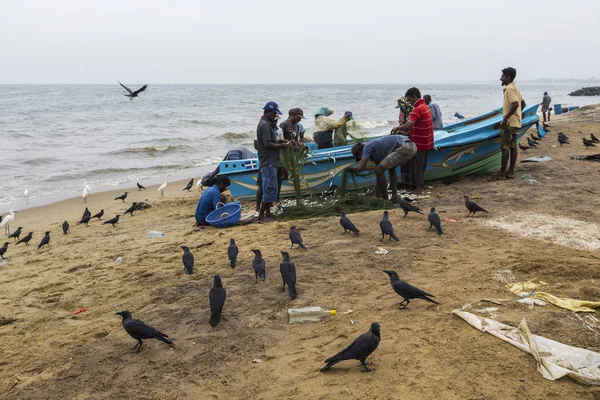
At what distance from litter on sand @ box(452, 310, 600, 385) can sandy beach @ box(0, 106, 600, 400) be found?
76 mm

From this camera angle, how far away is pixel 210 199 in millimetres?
9016

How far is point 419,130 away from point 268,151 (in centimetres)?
306

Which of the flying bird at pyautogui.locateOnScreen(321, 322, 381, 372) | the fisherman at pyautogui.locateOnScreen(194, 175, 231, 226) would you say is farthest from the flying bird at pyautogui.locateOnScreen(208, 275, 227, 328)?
the fisherman at pyautogui.locateOnScreen(194, 175, 231, 226)

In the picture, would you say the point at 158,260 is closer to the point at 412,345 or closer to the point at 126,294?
the point at 126,294

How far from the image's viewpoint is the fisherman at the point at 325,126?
433 inches

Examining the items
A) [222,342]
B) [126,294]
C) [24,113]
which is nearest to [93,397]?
[222,342]

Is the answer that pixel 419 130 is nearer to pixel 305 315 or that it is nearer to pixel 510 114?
pixel 510 114

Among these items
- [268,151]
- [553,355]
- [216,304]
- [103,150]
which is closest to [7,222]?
[268,151]

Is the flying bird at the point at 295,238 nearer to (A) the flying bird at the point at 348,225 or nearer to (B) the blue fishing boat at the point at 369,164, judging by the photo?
(A) the flying bird at the point at 348,225

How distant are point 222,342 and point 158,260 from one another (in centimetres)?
305

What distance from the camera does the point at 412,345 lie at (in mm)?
4145

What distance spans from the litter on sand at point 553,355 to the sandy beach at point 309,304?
0.08 m

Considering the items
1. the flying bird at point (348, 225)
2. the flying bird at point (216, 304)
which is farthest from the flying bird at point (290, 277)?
the flying bird at point (348, 225)

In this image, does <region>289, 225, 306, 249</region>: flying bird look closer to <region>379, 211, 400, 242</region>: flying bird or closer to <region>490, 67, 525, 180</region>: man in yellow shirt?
<region>379, 211, 400, 242</region>: flying bird
